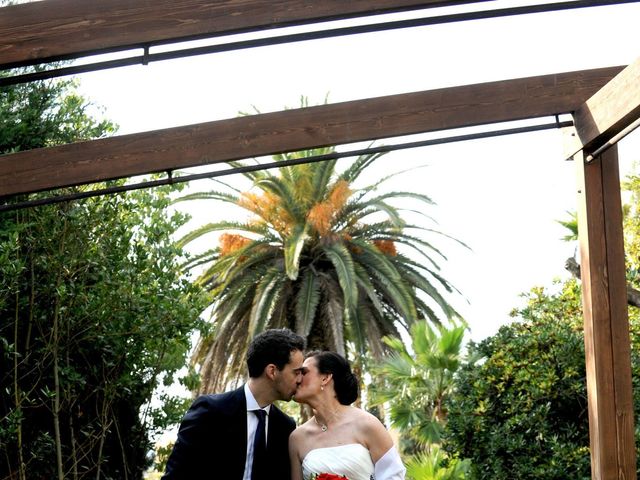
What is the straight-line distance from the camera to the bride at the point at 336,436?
5828mm

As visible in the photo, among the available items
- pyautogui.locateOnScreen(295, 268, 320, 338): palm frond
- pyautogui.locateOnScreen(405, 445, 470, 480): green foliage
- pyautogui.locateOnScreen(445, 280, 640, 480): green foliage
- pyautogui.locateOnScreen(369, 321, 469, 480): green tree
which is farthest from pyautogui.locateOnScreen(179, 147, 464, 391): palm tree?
pyautogui.locateOnScreen(445, 280, 640, 480): green foliage

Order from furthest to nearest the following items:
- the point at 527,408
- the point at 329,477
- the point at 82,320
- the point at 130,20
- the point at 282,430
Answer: the point at 527,408, the point at 82,320, the point at 282,430, the point at 130,20, the point at 329,477

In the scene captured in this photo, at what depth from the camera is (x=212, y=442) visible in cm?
538

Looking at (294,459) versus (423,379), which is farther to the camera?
(423,379)

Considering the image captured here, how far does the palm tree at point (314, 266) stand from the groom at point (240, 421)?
46.0 feet

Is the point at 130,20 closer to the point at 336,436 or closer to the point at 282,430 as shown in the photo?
the point at 282,430

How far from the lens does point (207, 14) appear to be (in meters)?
5.65

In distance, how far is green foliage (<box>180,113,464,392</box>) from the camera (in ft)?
65.4

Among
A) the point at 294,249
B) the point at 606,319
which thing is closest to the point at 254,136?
Answer: the point at 606,319

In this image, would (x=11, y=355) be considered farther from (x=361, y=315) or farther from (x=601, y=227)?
(x=361, y=315)

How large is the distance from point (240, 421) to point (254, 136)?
5.89ft

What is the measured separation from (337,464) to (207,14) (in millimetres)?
2582

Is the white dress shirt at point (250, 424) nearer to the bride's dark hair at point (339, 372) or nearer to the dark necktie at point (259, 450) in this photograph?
the dark necktie at point (259, 450)

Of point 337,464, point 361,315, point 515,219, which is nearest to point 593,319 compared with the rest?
point 337,464
